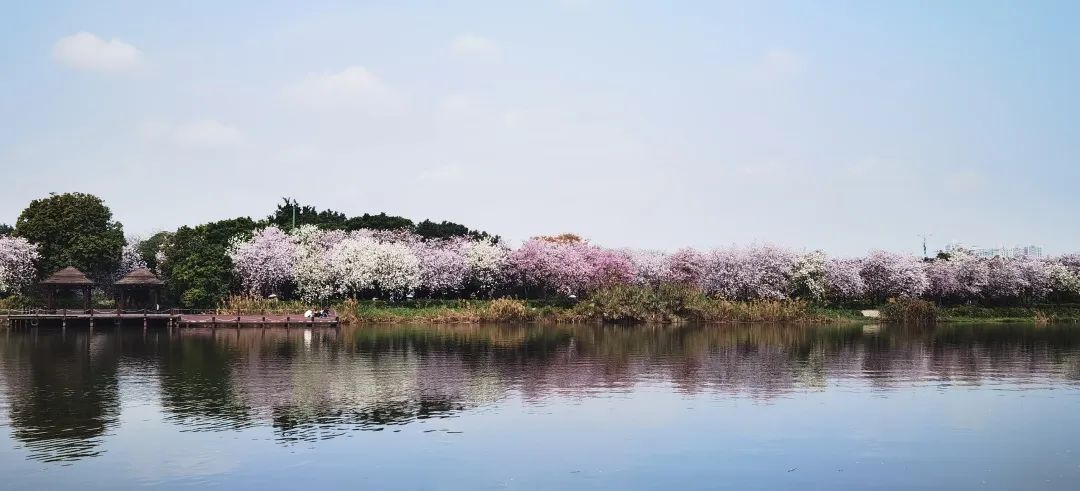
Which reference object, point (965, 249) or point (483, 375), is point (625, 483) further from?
point (965, 249)

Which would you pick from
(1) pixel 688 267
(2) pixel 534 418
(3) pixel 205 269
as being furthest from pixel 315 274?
(2) pixel 534 418

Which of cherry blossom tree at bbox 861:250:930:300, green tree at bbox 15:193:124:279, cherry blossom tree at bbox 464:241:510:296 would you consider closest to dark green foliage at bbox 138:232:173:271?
green tree at bbox 15:193:124:279

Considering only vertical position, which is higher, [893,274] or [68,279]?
[68,279]

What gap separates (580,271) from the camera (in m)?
89.8

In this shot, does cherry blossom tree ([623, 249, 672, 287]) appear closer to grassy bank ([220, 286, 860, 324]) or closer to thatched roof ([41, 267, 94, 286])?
grassy bank ([220, 286, 860, 324])

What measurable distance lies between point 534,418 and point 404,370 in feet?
43.2

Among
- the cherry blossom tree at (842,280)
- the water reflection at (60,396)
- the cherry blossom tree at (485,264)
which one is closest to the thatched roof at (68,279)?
the water reflection at (60,396)

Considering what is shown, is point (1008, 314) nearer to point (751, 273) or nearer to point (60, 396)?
point (751, 273)

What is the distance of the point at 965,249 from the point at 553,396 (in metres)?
98.9

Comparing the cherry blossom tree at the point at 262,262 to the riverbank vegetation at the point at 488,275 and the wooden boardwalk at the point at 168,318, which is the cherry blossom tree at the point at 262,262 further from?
the wooden boardwalk at the point at 168,318

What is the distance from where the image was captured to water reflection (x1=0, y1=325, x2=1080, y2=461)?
28359mm

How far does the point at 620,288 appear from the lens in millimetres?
80938

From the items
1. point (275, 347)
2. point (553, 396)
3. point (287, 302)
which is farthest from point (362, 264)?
point (553, 396)

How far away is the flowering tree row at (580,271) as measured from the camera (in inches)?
3164
